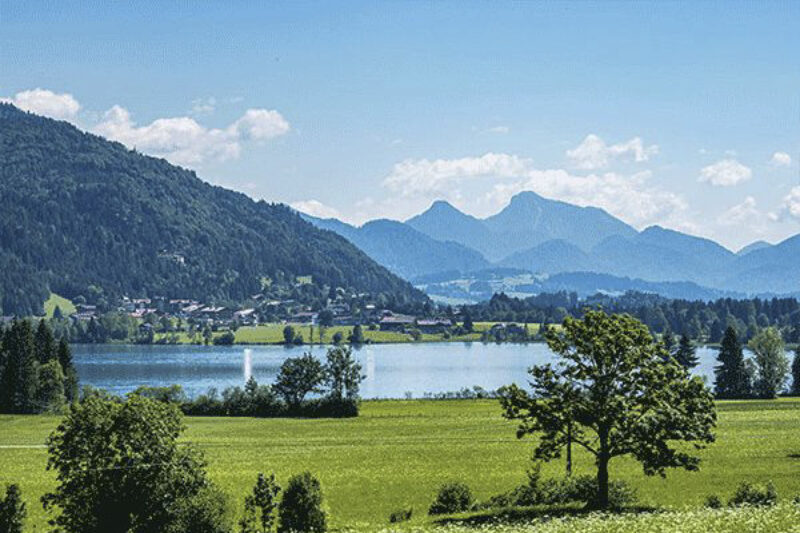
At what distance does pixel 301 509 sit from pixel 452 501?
832 cm

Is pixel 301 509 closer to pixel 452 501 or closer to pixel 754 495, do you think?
pixel 452 501

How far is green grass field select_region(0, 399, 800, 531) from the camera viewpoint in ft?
151

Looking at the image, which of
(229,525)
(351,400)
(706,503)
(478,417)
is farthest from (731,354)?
(229,525)

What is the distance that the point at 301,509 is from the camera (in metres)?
35.1

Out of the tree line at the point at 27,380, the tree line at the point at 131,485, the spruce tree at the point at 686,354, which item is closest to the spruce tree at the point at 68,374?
the tree line at the point at 27,380

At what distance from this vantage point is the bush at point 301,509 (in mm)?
34938

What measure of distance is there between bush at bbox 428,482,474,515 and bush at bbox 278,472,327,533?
23.0ft

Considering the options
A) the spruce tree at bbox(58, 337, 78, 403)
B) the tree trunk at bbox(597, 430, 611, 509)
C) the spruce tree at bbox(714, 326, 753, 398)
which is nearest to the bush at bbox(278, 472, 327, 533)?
the tree trunk at bbox(597, 430, 611, 509)

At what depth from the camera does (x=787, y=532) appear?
2255cm

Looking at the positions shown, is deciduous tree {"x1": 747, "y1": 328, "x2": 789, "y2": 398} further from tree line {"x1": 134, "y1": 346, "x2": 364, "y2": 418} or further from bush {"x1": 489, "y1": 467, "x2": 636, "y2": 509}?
bush {"x1": 489, "y1": 467, "x2": 636, "y2": 509}

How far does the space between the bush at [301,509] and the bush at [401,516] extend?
15.3 feet

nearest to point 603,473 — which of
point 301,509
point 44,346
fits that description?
point 301,509

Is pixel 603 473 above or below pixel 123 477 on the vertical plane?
below

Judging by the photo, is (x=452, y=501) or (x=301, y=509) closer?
(x=301, y=509)
